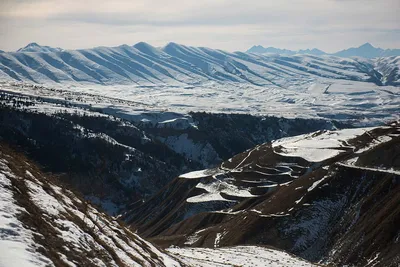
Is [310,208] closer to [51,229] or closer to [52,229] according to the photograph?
[52,229]

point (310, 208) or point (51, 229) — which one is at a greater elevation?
point (51, 229)

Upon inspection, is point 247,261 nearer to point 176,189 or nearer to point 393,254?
point 393,254

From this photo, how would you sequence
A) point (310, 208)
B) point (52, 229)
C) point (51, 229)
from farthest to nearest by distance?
point (310, 208), point (52, 229), point (51, 229)

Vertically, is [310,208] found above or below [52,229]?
below

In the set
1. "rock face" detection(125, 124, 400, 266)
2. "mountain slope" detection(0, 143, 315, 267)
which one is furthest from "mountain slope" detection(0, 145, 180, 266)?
"rock face" detection(125, 124, 400, 266)

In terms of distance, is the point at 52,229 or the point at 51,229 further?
the point at 52,229

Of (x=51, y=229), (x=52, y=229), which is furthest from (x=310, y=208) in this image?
(x=51, y=229)

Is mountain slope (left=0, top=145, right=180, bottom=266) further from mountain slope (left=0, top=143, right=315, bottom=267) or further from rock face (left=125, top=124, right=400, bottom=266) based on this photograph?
rock face (left=125, top=124, right=400, bottom=266)

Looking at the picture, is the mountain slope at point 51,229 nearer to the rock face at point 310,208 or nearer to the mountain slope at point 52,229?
the mountain slope at point 52,229

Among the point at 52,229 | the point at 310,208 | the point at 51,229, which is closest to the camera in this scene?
the point at 51,229
